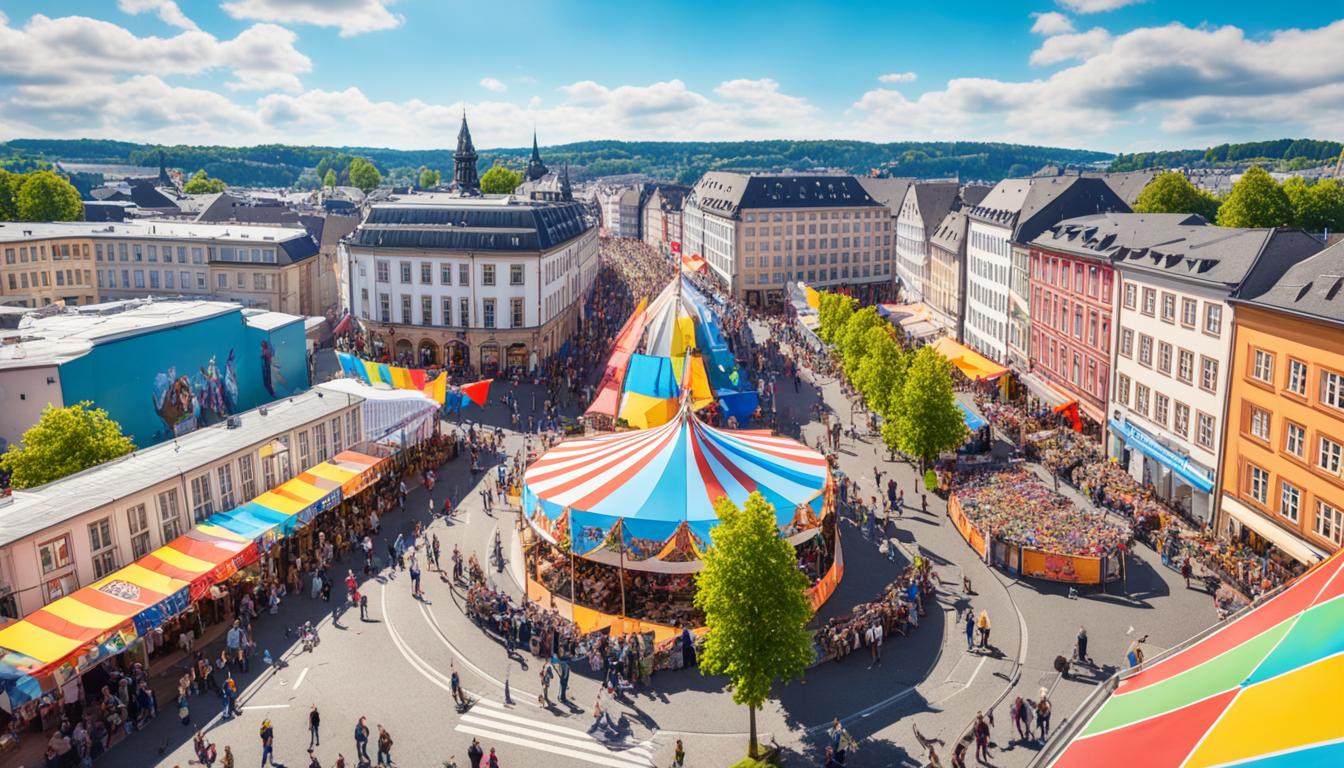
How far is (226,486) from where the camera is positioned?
106ft

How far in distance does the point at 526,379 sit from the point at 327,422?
24.7 metres

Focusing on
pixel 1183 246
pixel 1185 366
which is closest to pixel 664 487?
pixel 1185 366

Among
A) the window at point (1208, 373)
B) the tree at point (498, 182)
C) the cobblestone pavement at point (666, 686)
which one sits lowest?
the cobblestone pavement at point (666, 686)

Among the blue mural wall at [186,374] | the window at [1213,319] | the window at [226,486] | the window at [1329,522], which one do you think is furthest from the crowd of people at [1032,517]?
the blue mural wall at [186,374]

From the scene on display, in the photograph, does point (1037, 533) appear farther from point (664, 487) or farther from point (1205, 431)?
point (664, 487)

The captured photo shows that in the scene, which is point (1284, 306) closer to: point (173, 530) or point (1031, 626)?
point (1031, 626)

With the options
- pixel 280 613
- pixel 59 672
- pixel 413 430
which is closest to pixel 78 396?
pixel 413 430

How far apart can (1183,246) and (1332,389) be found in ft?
42.0

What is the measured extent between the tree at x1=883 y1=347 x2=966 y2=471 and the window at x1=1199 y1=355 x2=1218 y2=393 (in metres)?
8.81

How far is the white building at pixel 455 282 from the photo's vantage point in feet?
210

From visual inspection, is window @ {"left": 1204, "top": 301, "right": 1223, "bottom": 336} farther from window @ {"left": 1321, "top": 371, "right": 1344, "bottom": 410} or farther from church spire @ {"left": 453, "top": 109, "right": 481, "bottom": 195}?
church spire @ {"left": 453, "top": 109, "right": 481, "bottom": 195}

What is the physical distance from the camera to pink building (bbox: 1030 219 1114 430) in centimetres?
4731

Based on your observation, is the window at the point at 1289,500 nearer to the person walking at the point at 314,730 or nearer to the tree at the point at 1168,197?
the person walking at the point at 314,730

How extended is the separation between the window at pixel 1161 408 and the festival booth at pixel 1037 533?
7129 mm
